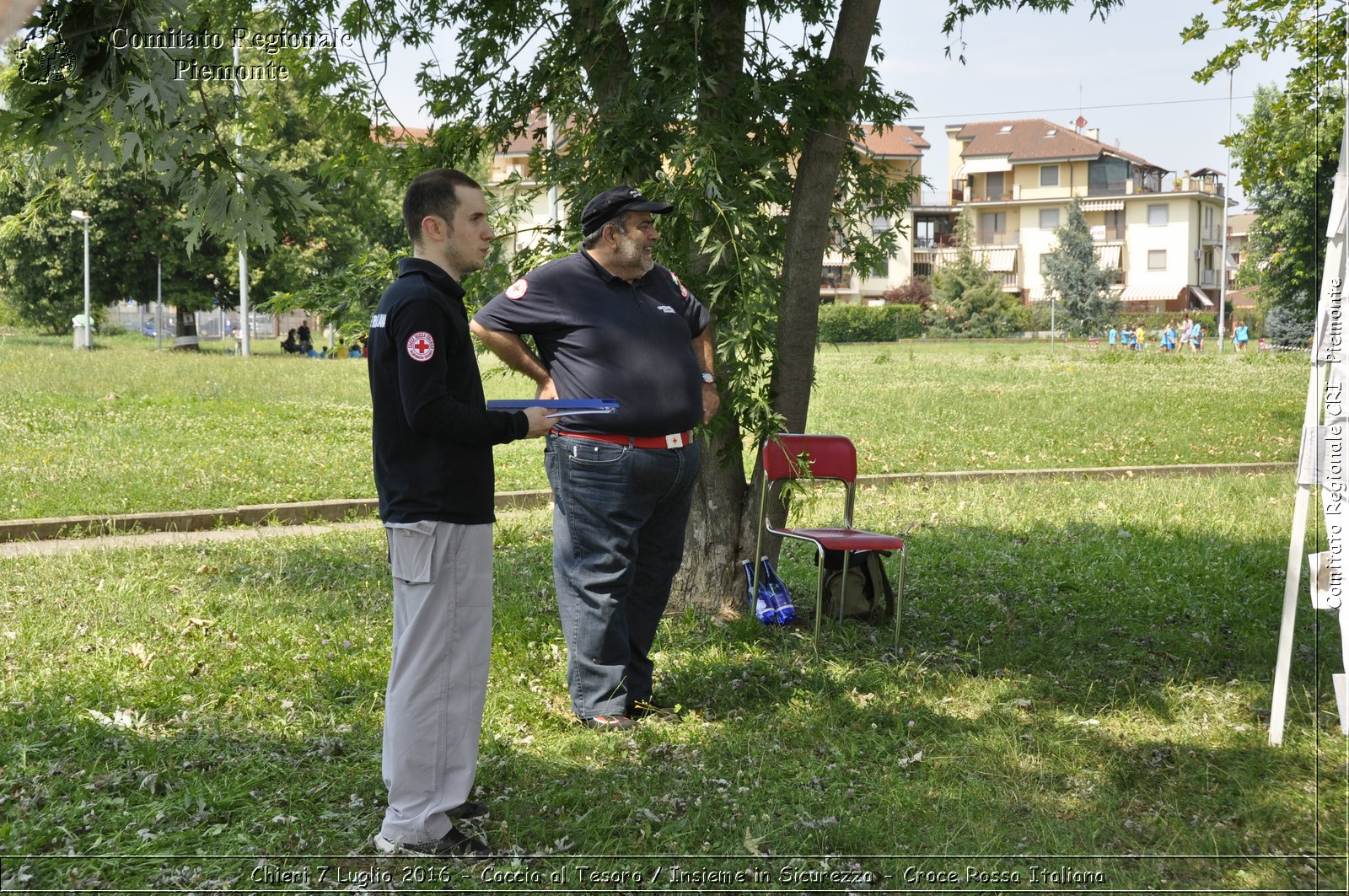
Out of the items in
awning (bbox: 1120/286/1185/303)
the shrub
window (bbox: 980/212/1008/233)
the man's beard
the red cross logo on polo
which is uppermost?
window (bbox: 980/212/1008/233)

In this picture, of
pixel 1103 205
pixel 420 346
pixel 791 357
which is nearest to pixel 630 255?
pixel 420 346

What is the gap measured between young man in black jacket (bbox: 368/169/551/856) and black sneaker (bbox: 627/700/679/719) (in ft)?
4.49

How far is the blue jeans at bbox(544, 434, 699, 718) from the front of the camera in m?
4.92

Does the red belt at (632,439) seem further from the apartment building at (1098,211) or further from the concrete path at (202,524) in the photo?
the apartment building at (1098,211)

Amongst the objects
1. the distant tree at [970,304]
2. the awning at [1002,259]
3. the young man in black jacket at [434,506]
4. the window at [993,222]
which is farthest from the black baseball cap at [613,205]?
the window at [993,222]

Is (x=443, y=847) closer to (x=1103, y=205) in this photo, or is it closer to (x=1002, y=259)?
(x=1103, y=205)

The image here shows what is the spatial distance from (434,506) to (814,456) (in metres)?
3.67

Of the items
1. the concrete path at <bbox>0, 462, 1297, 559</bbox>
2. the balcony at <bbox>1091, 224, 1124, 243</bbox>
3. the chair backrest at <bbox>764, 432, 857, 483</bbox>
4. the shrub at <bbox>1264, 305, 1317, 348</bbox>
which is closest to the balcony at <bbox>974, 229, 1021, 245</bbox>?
the balcony at <bbox>1091, 224, 1124, 243</bbox>

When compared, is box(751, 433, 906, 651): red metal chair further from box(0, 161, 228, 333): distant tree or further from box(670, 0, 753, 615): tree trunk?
box(0, 161, 228, 333): distant tree

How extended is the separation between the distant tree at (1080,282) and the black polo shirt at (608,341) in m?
60.8

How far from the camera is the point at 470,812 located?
4086 mm

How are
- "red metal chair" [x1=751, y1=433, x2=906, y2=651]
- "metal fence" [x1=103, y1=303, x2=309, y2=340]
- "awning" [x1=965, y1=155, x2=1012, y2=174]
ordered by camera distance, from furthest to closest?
1. "awning" [x1=965, y1=155, x2=1012, y2=174]
2. "metal fence" [x1=103, y1=303, x2=309, y2=340]
3. "red metal chair" [x1=751, y1=433, x2=906, y2=651]

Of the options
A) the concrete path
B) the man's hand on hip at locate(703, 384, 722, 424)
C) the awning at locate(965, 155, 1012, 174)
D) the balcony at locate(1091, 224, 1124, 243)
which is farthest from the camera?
the awning at locate(965, 155, 1012, 174)

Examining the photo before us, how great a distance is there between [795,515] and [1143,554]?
3355 mm
